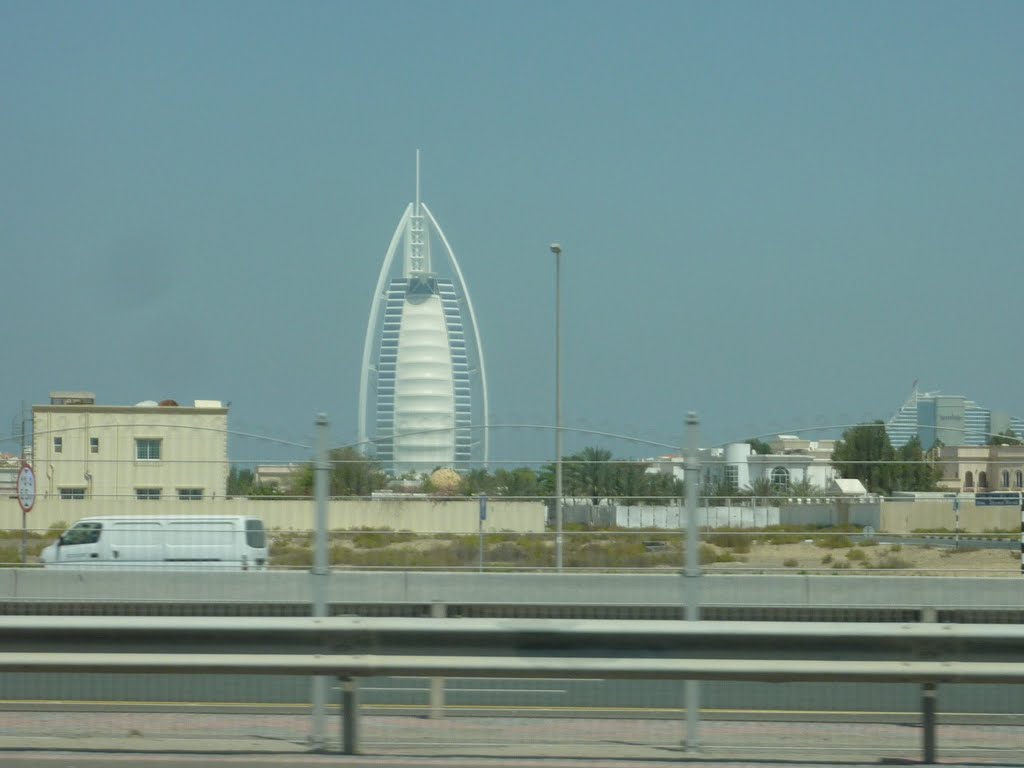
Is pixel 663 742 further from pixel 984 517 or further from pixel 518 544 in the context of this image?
pixel 984 517

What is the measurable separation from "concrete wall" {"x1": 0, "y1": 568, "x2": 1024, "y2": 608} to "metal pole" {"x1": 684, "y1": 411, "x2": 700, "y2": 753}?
0.20 feet

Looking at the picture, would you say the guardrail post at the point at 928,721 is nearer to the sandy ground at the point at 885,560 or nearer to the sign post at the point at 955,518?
the sandy ground at the point at 885,560

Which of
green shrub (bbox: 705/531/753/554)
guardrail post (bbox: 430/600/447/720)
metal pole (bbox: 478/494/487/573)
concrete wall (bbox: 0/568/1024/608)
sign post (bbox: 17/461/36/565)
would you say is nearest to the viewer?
guardrail post (bbox: 430/600/447/720)

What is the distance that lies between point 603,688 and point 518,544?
173 cm

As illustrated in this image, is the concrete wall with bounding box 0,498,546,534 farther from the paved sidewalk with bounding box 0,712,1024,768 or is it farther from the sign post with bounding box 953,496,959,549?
the sign post with bounding box 953,496,959,549

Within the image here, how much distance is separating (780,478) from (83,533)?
521 centimetres

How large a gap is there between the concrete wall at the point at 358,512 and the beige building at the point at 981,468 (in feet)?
9.94

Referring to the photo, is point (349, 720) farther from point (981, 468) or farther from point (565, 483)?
point (981, 468)

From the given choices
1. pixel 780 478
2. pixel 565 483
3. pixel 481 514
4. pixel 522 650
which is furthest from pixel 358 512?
pixel 780 478

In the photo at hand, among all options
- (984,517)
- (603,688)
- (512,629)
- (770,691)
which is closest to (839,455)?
(984,517)

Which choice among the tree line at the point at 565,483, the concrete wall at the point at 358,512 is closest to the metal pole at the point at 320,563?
the concrete wall at the point at 358,512

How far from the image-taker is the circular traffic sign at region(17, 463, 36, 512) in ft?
32.4

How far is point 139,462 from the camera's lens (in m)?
9.69

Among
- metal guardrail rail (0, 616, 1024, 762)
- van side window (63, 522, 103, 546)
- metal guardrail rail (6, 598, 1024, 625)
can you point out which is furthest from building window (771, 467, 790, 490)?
van side window (63, 522, 103, 546)
